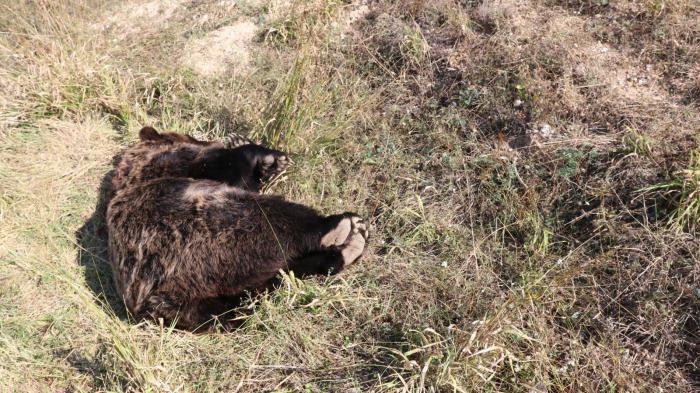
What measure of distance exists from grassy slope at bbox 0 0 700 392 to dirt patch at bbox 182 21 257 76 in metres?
0.19

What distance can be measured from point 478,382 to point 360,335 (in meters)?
0.78

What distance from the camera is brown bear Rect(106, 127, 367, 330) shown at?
3268 millimetres

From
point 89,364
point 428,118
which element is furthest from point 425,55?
point 89,364

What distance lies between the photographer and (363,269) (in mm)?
3621

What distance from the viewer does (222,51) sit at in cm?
556

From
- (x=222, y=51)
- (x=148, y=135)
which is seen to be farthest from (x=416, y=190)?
(x=222, y=51)

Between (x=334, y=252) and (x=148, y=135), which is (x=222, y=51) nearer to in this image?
(x=148, y=135)

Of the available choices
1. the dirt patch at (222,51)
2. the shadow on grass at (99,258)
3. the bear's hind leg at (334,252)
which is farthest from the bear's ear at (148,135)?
the bear's hind leg at (334,252)

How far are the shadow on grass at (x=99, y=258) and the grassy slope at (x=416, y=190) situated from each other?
0.02 m

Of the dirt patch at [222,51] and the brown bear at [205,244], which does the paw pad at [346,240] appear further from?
the dirt patch at [222,51]

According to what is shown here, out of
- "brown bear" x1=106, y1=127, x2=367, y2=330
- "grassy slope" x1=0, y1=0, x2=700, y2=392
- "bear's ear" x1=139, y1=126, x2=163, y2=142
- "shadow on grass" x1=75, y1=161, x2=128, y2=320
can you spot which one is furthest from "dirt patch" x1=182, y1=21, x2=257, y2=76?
"brown bear" x1=106, y1=127, x2=367, y2=330

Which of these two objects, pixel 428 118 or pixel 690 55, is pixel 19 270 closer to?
pixel 428 118

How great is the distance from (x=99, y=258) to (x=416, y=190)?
2.45 metres

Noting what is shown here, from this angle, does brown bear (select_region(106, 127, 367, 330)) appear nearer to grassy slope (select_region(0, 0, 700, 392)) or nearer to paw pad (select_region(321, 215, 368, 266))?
paw pad (select_region(321, 215, 368, 266))
